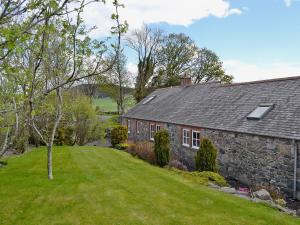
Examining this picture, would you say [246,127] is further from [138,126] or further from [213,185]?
[138,126]

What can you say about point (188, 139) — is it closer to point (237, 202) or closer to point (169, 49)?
point (237, 202)

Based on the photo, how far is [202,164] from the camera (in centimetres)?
1582

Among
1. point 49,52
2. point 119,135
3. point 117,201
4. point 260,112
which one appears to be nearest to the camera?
point 117,201

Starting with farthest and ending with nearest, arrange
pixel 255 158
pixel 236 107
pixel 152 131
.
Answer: pixel 152 131 → pixel 236 107 → pixel 255 158

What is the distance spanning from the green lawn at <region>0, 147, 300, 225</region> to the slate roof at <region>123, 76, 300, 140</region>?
4.48 metres

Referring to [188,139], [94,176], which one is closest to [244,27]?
[188,139]

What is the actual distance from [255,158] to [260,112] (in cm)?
256

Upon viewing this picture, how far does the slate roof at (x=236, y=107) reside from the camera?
47.1 feet

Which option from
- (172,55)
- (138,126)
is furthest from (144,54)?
(138,126)

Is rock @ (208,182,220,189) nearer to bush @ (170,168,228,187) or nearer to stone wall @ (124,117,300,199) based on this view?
bush @ (170,168,228,187)

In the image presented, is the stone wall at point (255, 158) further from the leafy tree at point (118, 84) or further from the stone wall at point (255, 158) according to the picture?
the leafy tree at point (118, 84)

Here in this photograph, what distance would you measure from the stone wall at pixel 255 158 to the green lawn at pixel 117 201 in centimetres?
348

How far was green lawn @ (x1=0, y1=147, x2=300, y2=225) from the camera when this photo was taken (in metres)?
8.95

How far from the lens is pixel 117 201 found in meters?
10.3
